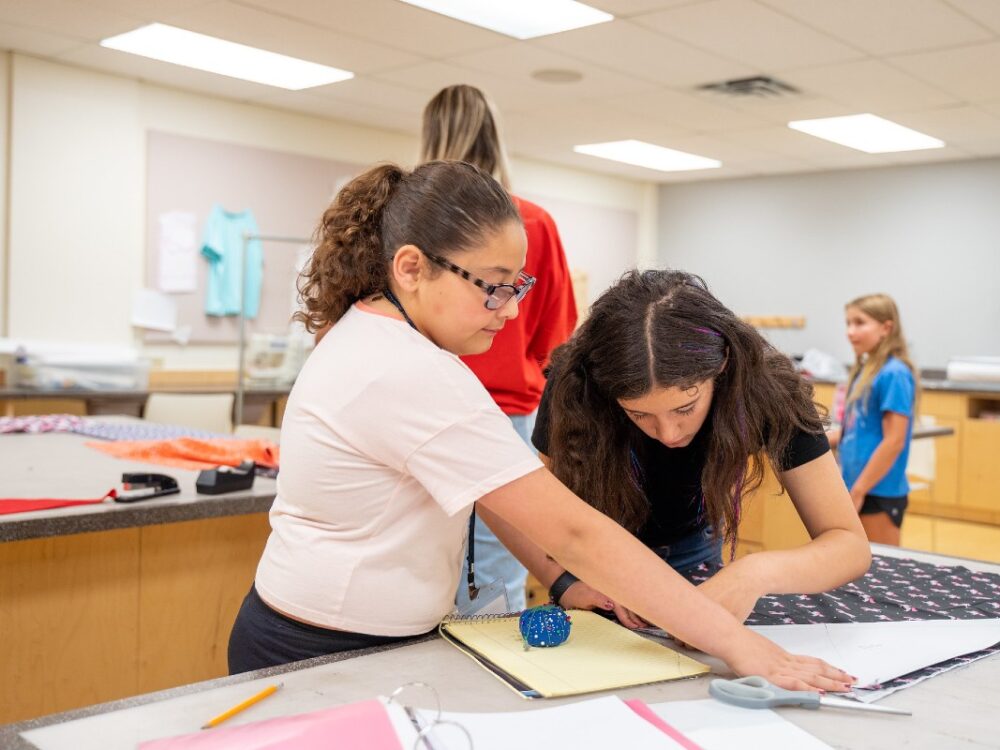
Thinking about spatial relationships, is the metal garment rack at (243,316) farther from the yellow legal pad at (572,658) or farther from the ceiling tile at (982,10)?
the yellow legal pad at (572,658)

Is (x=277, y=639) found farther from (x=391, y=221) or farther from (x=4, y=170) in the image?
(x=4, y=170)

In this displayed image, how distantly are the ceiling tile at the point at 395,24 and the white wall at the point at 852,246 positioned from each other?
3.55 meters

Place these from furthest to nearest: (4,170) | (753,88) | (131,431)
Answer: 1. (753,88)
2. (4,170)
3. (131,431)

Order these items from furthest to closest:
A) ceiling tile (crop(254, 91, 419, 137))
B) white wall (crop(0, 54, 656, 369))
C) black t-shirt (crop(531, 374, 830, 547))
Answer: ceiling tile (crop(254, 91, 419, 137)), white wall (crop(0, 54, 656, 369)), black t-shirt (crop(531, 374, 830, 547))

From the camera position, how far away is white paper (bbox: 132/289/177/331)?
5434 millimetres

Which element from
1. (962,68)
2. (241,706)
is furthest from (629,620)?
(962,68)

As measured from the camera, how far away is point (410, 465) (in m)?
1.11

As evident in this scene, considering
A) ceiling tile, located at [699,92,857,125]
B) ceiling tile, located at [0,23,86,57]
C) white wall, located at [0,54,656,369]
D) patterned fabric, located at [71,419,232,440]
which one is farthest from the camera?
ceiling tile, located at [699,92,857,125]

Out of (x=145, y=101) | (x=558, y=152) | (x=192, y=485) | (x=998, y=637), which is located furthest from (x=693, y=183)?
(x=998, y=637)

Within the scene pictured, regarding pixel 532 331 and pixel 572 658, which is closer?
pixel 572 658

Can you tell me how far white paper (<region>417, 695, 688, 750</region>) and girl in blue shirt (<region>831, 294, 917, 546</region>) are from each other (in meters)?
2.67

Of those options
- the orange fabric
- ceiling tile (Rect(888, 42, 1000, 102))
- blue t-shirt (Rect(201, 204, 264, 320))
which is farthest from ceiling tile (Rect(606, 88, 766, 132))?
the orange fabric

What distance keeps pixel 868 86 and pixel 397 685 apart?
472cm

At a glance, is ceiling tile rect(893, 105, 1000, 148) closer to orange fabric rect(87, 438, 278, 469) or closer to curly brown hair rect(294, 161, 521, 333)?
orange fabric rect(87, 438, 278, 469)
